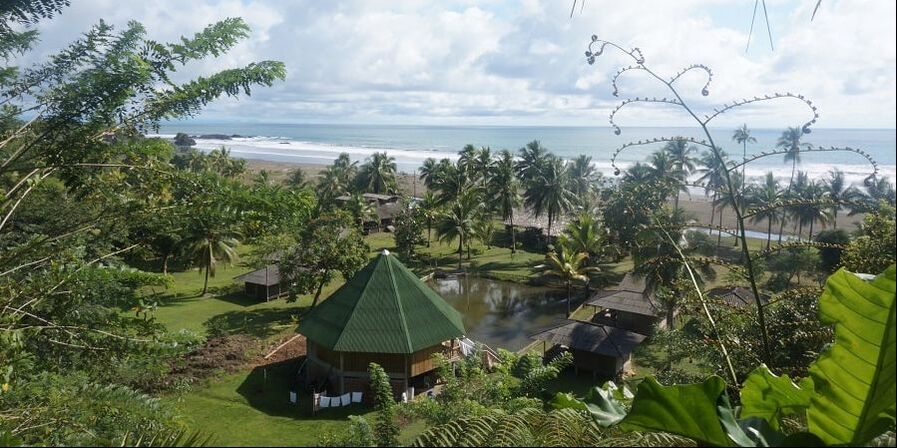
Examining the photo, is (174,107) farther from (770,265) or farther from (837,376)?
(770,265)

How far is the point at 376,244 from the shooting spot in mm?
35219

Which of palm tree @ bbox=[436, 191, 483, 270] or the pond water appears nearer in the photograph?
the pond water

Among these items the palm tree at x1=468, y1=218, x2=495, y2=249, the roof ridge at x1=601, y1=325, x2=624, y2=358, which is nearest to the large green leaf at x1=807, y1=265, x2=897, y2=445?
the roof ridge at x1=601, y1=325, x2=624, y2=358

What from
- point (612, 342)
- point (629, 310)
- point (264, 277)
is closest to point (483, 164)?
point (264, 277)

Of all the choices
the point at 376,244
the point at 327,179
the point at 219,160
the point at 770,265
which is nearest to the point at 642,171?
the point at 770,265

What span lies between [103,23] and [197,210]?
2.32m

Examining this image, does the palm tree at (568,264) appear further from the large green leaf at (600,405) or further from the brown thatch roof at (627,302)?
the large green leaf at (600,405)

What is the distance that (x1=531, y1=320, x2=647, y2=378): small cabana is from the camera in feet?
51.9

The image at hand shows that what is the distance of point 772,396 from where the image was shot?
2508mm

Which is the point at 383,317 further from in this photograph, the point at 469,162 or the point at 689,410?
the point at 469,162

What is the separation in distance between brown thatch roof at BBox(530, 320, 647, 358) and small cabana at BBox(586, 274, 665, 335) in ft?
9.00

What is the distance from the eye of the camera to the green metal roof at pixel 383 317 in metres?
14.2

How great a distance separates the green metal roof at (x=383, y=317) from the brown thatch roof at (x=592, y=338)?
3.17m

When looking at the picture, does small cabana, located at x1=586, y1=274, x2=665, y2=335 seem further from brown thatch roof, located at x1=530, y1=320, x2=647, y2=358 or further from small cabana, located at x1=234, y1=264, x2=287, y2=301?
small cabana, located at x1=234, y1=264, x2=287, y2=301
